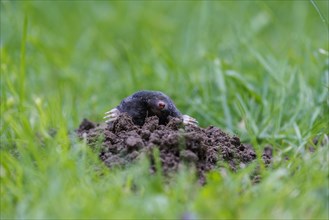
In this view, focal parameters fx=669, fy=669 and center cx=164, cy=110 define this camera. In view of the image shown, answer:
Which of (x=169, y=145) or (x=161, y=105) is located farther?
(x=161, y=105)

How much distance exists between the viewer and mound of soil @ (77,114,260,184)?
112 inches

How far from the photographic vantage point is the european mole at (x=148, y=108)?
3383 millimetres

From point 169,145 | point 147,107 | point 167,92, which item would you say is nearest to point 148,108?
point 147,107

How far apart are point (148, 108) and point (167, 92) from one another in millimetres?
1688

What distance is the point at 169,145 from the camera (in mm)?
2900

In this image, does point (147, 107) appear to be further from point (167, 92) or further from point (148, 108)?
point (167, 92)

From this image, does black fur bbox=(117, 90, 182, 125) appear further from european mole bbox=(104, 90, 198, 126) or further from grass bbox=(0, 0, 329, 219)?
grass bbox=(0, 0, 329, 219)

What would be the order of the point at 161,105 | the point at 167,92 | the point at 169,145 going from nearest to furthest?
1. the point at 169,145
2. the point at 161,105
3. the point at 167,92

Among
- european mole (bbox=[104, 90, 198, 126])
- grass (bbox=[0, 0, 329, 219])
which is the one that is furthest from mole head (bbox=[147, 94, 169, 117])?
grass (bbox=[0, 0, 329, 219])

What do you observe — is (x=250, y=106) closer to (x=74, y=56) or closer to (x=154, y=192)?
(x=154, y=192)

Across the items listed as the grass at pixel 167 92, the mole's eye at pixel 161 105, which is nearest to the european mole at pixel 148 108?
the mole's eye at pixel 161 105

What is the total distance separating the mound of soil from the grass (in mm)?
120

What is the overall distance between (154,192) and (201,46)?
3732 millimetres

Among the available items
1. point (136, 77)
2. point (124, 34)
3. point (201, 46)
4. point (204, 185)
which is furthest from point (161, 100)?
point (124, 34)
